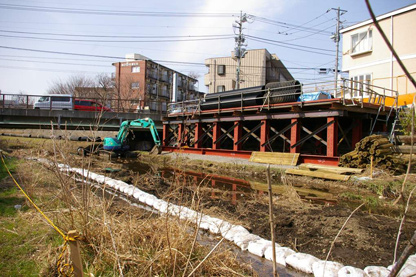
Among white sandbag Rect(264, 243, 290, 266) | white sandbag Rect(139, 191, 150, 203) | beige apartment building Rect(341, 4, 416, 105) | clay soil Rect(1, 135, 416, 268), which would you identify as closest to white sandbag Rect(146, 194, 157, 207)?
white sandbag Rect(139, 191, 150, 203)

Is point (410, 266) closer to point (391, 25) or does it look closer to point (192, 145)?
point (192, 145)

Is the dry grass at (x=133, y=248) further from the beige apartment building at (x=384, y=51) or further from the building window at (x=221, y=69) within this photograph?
the building window at (x=221, y=69)

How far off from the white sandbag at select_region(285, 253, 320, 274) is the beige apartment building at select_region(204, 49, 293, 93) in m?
39.6

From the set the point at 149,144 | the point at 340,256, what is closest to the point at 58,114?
the point at 149,144

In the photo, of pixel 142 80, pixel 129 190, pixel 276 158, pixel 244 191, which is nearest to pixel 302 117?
pixel 276 158

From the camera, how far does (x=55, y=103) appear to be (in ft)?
107

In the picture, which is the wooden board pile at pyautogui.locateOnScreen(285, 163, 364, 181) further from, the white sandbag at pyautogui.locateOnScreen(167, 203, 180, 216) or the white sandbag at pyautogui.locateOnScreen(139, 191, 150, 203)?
the white sandbag at pyautogui.locateOnScreen(167, 203, 180, 216)

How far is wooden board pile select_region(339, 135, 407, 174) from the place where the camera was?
37.3 ft

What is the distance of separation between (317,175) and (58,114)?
25037mm

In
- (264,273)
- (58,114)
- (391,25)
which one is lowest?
(264,273)

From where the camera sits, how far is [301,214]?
6.84 metres

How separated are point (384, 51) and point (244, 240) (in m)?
21.4

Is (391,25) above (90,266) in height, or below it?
above

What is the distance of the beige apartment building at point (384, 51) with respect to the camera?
63.9 ft
